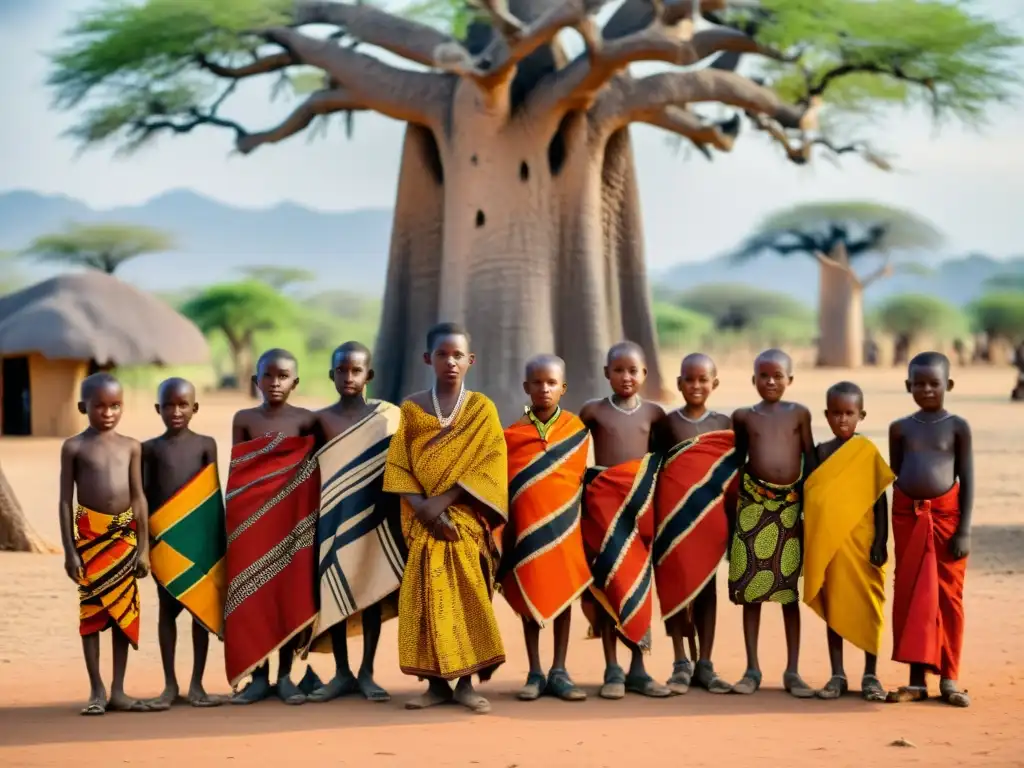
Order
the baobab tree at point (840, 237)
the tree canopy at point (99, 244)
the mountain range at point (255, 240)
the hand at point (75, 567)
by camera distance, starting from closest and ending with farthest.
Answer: the hand at point (75, 567), the tree canopy at point (99, 244), the baobab tree at point (840, 237), the mountain range at point (255, 240)

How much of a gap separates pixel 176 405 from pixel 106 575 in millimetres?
Result: 617

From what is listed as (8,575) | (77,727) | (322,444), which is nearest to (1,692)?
(77,727)

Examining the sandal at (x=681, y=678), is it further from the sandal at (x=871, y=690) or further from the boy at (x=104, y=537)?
the boy at (x=104, y=537)

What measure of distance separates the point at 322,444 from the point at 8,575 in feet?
11.5

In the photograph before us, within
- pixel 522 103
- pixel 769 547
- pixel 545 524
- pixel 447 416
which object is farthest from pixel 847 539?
pixel 522 103

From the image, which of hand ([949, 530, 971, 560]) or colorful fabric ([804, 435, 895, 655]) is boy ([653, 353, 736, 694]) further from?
hand ([949, 530, 971, 560])

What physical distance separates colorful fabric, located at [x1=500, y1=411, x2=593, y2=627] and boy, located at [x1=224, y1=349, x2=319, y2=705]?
704 millimetres

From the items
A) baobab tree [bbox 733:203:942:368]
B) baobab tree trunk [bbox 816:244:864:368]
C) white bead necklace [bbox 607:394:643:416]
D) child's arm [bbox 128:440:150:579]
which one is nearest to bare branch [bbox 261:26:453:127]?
white bead necklace [bbox 607:394:643:416]

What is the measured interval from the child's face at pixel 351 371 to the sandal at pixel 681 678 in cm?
148

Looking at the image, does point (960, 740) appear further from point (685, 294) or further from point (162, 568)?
point (685, 294)

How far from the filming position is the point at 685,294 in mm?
64312

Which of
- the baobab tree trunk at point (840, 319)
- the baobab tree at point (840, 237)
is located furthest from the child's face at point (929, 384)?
the baobab tree at point (840, 237)

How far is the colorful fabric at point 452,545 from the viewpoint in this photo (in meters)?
4.73

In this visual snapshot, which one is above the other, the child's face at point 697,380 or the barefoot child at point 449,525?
the child's face at point 697,380
